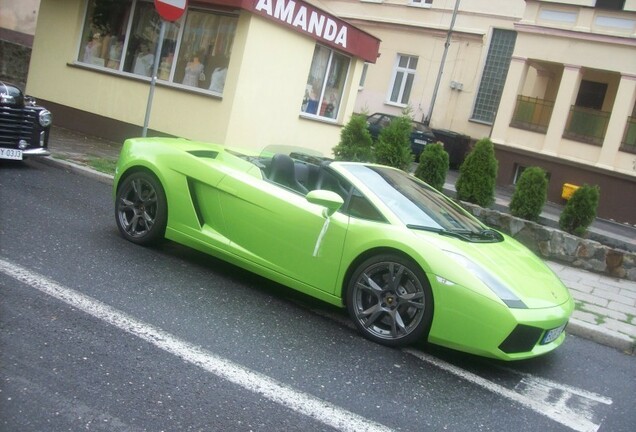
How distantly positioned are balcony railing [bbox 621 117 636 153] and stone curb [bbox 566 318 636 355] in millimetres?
12957

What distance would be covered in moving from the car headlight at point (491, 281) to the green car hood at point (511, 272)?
2 centimetres

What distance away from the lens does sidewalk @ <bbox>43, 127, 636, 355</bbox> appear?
20.0 ft

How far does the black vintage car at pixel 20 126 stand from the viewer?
8688 mm

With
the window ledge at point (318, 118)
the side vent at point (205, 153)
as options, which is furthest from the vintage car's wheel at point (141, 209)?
the window ledge at point (318, 118)

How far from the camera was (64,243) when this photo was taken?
19.1 feet

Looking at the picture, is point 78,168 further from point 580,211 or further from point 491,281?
point 580,211

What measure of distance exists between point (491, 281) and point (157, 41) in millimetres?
10597

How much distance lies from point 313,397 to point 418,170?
6917 millimetres

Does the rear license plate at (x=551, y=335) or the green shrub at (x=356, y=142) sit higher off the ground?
the green shrub at (x=356, y=142)

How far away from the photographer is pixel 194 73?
12.5 m

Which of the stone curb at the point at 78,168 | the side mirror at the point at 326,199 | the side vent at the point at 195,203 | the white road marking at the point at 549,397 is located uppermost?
the side mirror at the point at 326,199

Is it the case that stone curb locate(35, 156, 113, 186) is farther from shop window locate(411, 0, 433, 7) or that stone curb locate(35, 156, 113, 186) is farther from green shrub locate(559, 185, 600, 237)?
shop window locate(411, 0, 433, 7)

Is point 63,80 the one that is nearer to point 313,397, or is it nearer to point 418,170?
point 418,170

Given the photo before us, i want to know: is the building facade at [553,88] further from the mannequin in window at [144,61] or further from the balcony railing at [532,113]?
the mannequin in window at [144,61]
